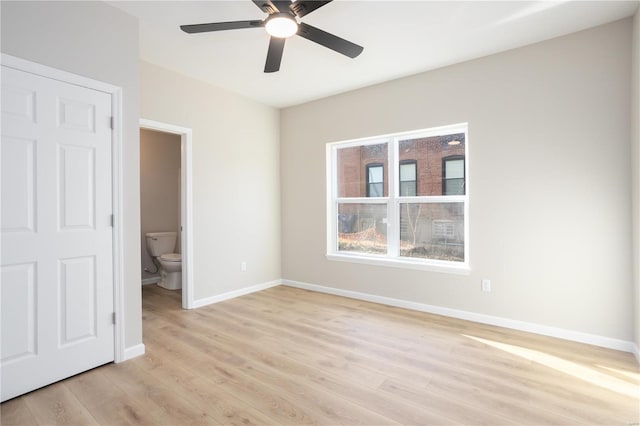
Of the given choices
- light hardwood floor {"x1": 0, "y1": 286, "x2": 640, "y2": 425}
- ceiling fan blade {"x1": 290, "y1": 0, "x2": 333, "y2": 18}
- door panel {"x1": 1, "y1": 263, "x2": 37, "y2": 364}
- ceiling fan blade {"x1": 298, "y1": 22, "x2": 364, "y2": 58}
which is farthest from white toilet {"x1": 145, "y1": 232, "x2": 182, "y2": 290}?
ceiling fan blade {"x1": 290, "y1": 0, "x2": 333, "y2": 18}

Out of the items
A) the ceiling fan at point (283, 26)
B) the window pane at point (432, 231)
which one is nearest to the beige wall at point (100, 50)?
the ceiling fan at point (283, 26)

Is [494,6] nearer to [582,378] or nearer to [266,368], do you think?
[582,378]

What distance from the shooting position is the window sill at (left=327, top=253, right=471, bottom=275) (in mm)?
3479

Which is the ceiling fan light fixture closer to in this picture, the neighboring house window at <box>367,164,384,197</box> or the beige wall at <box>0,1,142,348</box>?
the beige wall at <box>0,1,142,348</box>

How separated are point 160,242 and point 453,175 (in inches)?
174

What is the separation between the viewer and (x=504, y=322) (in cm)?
319

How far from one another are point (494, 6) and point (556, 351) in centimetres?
278

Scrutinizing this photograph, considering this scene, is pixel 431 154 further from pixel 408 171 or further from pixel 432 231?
pixel 432 231

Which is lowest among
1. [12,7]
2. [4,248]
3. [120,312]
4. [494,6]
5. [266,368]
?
[266,368]

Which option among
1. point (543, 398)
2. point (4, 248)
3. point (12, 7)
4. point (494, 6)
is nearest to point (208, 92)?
point (12, 7)

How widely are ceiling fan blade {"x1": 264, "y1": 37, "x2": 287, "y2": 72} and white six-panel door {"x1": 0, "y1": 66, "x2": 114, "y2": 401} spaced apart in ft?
4.14

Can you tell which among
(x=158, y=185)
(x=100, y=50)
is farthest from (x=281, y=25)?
(x=158, y=185)

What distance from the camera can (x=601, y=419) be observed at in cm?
180

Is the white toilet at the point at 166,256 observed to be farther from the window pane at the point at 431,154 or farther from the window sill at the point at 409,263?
the window pane at the point at 431,154
